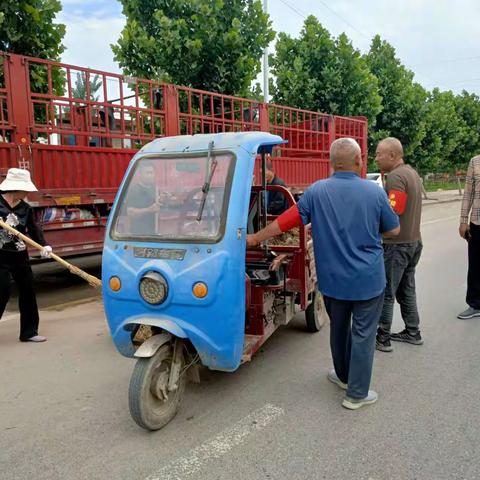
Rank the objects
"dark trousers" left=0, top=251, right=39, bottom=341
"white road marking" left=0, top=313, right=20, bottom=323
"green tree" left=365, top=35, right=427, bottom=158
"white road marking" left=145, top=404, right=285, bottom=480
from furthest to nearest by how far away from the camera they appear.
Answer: "green tree" left=365, top=35, right=427, bottom=158 < "white road marking" left=0, top=313, right=20, bottom=323 < "dark trousers" left=0, top=251, right=39, bottom=341 < "white road marking" left=145, top=404, right=285, bottom=480

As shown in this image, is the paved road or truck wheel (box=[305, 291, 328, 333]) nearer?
the paved road

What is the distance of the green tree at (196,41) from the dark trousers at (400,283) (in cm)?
897

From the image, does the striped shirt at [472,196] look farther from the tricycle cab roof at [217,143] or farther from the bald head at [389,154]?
the tricycle cab roof at [217,143]

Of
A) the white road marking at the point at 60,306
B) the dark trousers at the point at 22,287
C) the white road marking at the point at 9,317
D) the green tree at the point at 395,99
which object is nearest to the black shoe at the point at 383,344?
the dark trousers at the point at 22,287

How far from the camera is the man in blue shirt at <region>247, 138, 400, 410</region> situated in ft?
10.2

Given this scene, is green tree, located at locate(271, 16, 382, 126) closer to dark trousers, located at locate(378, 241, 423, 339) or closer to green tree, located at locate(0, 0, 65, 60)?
green tree, located at locate(0, 0, 65, 60)

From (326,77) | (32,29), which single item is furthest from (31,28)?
(326,77)

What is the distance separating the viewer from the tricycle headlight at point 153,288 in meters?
2.96

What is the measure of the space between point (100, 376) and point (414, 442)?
2.43 metres

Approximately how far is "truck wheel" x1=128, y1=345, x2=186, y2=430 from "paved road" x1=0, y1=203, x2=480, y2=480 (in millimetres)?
96

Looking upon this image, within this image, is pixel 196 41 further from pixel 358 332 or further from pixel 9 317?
pixel 358 332

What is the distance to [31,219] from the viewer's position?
481 cm

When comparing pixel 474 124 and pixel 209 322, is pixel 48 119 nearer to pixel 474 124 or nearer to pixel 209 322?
pixel 209 322

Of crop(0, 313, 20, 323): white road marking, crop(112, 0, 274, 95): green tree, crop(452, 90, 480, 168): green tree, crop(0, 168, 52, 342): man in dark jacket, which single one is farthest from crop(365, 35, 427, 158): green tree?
crop(0, 168, 52, 342): man in dark jacket
